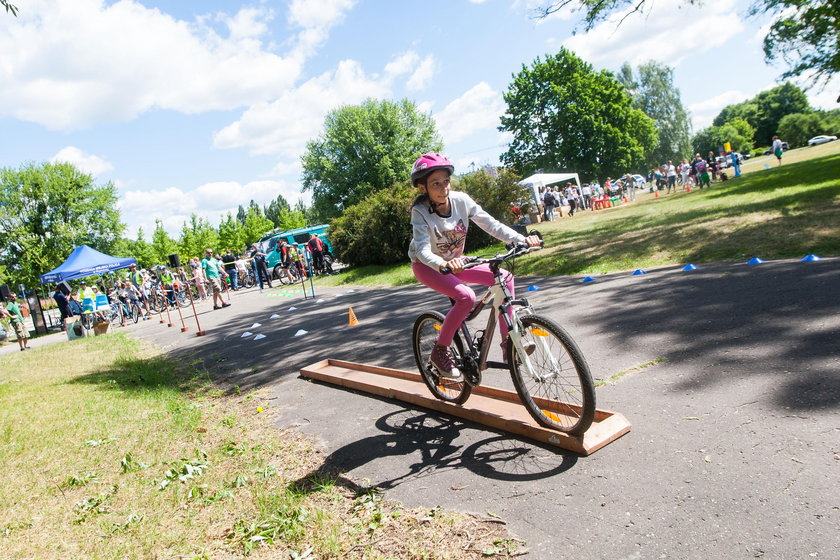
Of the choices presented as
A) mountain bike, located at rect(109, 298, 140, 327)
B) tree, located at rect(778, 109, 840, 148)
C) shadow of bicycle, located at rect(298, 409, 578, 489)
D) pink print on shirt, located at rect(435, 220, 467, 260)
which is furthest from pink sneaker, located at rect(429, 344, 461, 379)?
tree, located at rect(778, 109, 840, 148)

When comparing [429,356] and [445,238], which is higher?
[445,238]

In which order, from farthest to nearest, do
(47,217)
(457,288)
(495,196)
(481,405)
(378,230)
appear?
(47,217)
(378,230)
(495,196)
(481,405)
(457,288)

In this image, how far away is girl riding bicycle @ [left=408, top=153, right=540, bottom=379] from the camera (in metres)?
3.93

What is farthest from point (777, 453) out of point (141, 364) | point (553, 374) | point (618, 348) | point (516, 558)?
point (141, 364)

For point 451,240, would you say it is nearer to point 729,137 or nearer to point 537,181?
point 537,181

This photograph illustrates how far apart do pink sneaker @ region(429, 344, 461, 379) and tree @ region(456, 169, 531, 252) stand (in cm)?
1614

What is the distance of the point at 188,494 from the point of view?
12.1 ft

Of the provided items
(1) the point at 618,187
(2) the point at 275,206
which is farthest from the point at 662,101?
(2) the point at 275,206

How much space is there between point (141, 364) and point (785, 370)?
10083 millimetres

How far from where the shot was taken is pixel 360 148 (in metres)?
57.1

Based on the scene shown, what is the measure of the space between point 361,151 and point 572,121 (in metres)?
24.6

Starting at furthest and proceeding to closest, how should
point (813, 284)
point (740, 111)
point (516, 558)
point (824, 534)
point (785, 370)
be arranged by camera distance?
point (740, 111)
point (813, 284)
point (785, 370)
point (516, 558)
point (824, 534)

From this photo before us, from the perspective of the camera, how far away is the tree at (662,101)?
79375 millimetres

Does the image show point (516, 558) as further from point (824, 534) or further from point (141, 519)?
point (141, 519)
